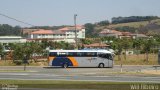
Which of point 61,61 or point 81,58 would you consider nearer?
point 61,61

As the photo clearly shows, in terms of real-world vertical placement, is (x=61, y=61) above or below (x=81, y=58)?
below

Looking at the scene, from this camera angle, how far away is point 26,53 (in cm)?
5466

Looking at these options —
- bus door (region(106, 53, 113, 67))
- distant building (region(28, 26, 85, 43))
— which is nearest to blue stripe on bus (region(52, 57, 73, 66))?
bus door (region(106, 53, 113, 67))

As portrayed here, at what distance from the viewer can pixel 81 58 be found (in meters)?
53.1

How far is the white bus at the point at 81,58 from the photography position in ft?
172

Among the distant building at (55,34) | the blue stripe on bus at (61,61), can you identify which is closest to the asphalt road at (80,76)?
the blue stripe on bus at (61,61)

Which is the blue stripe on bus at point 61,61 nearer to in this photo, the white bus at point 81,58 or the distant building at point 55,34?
the white bus at point 81,58

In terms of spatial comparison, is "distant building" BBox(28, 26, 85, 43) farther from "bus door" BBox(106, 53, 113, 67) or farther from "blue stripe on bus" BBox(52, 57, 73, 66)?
"bus door" BBox(106, 53, 113, 67)

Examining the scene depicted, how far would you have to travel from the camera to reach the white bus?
52375 millimetres

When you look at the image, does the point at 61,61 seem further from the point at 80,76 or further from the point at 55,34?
the point at 55,34

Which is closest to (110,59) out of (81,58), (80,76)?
(81,58)

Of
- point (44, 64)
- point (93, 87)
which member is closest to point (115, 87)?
point (93, 87)

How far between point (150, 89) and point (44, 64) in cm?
3934

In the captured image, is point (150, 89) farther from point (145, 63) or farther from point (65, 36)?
point (65, 36)
